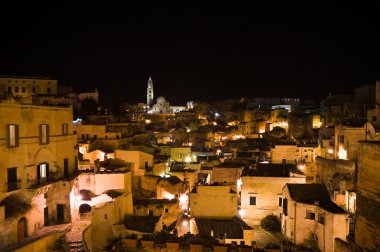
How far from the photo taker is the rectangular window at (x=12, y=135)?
15.9 m

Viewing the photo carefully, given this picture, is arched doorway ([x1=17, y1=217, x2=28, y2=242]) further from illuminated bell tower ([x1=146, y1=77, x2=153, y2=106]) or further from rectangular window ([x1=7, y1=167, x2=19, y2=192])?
illuminated bell tower ([x1=146, y1=77, x2=153, y2=106])

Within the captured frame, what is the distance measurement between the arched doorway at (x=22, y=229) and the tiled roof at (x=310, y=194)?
15670 millimetres

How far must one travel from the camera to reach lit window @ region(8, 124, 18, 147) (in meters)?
15.9

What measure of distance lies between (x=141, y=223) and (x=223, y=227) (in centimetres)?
535

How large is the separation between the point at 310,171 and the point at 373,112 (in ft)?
28.8

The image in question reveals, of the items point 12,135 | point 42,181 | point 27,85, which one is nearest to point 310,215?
point 42,181

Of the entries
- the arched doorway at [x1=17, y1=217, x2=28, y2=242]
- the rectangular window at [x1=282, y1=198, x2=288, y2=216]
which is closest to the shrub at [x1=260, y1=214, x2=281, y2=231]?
the rectangular window at [x1=282, y1=198, x2=288, y2=216]

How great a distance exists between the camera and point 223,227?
2120cm

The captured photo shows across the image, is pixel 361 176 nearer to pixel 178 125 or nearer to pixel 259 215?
pixel 259 215

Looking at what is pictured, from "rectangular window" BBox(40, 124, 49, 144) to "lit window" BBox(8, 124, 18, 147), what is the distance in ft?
6.33

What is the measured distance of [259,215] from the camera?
2494cm

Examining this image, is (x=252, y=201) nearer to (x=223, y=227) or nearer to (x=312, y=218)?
(x=223, y=227)

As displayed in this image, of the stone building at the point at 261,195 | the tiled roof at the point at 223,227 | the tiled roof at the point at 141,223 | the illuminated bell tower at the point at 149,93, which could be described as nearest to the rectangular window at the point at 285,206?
the stone building at the point at 261,195

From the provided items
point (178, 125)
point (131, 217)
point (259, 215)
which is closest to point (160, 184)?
point (131, 217)
